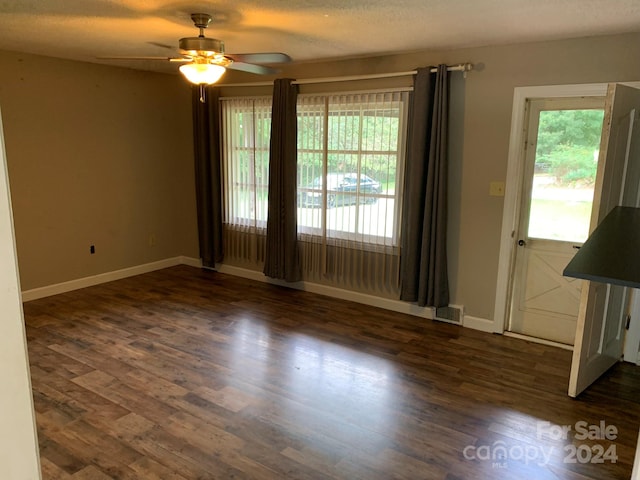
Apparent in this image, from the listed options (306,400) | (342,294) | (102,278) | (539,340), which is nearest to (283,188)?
(342,294)

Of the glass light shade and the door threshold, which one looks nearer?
the glass light shade

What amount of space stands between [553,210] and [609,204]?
80cm

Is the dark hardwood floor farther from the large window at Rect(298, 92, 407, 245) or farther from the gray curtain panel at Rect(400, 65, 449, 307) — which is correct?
the large window at Rect(298, 92, 407, 245)

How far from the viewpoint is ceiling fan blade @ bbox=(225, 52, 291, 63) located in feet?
9.27

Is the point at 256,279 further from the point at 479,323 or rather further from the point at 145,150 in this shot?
the point at 479,323

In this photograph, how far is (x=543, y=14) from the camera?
2818 millimetres

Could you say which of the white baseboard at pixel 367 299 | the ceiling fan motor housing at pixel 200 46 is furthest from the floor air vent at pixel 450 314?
the ceiling fan motor housing at pixel 200 46

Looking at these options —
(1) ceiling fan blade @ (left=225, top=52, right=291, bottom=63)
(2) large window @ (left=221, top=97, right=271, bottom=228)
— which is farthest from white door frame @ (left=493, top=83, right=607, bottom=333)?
(2) large window @ (left=221, top=97, right=271, bottom=228)

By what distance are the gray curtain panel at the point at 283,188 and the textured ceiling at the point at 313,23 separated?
2.51ft

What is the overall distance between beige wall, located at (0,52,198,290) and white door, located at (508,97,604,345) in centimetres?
401

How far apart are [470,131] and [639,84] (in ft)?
3.96

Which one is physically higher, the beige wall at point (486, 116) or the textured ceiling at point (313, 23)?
the textured ceiling at point (313, 23)

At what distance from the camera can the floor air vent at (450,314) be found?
4.27m

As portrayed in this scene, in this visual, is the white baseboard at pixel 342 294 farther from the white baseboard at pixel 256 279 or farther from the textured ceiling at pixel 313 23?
the textured ceiling at pixel 313 23
